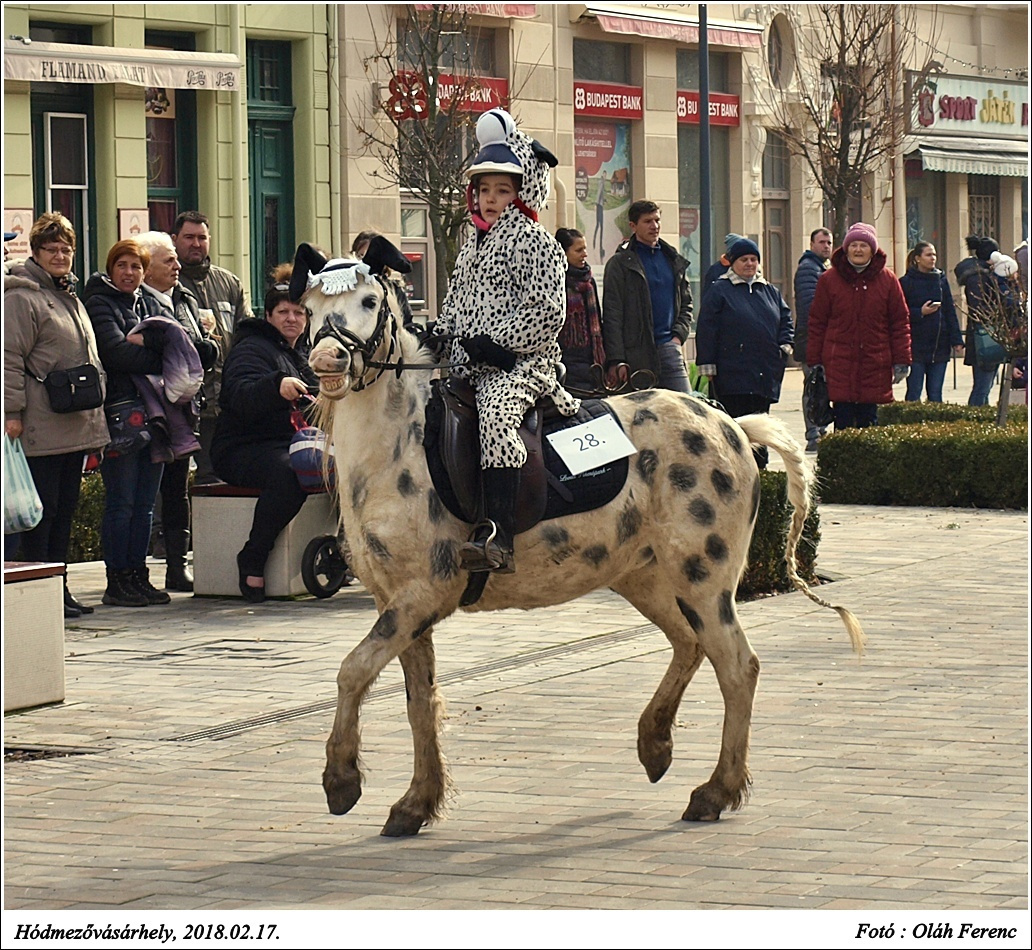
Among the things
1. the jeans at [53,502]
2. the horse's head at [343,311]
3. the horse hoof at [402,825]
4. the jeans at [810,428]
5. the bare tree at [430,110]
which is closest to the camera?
the horse's head at [343,311]

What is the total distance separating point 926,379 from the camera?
25391 millimetres

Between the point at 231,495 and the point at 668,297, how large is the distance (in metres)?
4.54

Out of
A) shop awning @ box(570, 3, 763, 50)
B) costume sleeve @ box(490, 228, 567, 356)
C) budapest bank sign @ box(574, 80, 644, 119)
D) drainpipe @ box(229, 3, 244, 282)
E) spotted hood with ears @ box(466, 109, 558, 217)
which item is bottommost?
costume sleeve @ box(490, 228, 567, 356)

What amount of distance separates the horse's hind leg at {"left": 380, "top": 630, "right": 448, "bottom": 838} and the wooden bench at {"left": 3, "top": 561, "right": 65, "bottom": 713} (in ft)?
8.60

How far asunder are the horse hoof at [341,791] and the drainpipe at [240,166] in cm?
2031

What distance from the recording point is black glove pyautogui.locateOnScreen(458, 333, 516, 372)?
7.61 metres

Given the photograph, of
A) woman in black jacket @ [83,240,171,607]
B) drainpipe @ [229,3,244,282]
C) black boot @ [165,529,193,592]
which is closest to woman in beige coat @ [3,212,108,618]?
woman in black jacket @ [83,240,171,607]

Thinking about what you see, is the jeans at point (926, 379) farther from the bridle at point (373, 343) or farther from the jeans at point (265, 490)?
the bridle at point (373, 343)

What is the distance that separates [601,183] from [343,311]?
28.1 meters

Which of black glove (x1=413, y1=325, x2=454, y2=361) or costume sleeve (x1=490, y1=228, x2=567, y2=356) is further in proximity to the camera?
black glove (x1=413, y1=325, x2=454, y2=361)

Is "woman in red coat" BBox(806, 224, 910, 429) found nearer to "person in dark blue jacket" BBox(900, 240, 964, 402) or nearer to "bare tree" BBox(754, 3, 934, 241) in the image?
"person in dark blue jacket" BBox(900, 240, 964, 402)

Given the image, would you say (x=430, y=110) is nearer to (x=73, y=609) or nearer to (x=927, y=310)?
(x=927, y=310)

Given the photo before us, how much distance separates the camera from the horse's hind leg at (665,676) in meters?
8.14

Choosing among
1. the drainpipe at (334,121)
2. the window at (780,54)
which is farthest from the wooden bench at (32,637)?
the window at (780,54)
